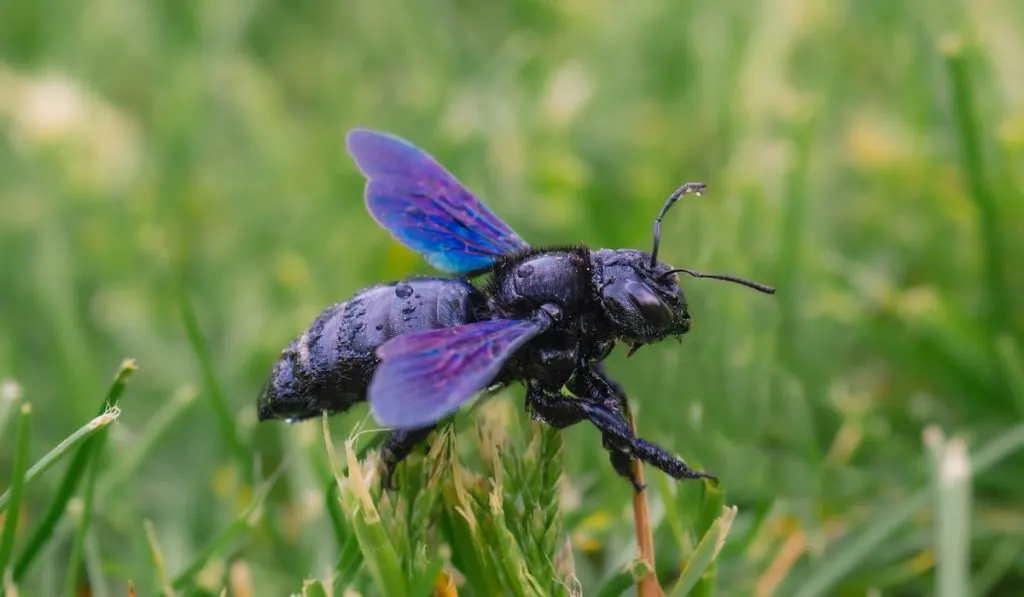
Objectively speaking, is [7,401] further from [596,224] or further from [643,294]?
[596,224]

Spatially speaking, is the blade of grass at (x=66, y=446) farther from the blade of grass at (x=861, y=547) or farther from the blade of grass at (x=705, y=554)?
the blade of grass at (x=861, y=547)

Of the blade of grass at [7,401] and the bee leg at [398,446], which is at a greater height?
the blade of grass at [7,401]

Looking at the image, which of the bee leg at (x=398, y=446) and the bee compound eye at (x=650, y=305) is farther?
the bee compound eye at (x=650, y=305)

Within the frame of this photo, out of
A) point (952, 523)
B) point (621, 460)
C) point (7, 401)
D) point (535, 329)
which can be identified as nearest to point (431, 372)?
point (535, 329)

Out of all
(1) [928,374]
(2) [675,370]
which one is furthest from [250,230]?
(1) [928,374]

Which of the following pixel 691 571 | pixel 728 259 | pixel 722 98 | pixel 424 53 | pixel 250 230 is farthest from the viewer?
pixel 424 53

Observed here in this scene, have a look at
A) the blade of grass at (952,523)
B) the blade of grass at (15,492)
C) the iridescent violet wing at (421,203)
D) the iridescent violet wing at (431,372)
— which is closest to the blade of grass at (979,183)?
the blade of grass at (952,523)

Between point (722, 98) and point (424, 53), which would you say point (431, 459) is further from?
point (424, 53)

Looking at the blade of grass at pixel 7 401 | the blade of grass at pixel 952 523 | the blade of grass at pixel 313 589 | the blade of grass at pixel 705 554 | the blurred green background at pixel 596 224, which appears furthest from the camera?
the blurred green background at pixel 596 224
